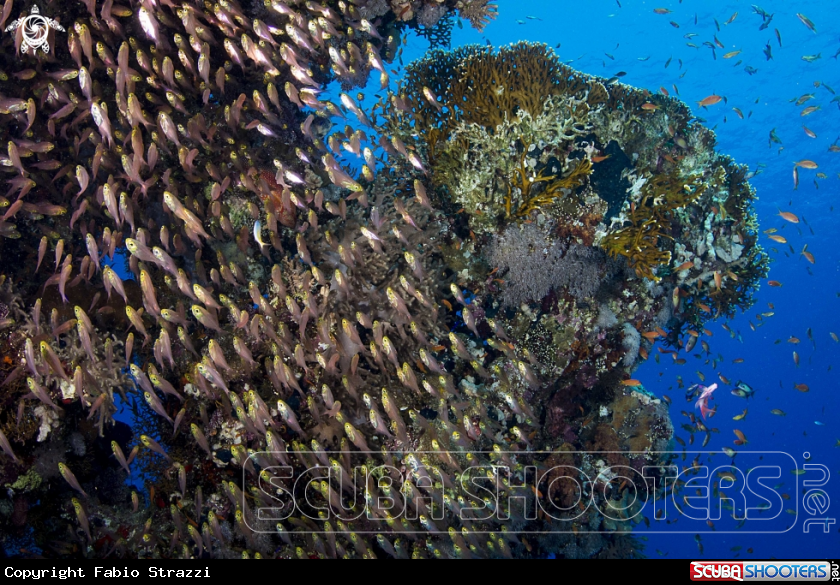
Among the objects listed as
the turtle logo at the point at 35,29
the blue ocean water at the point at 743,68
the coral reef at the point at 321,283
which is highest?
the blue ocean water at the point at 743,68

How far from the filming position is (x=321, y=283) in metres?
5.27

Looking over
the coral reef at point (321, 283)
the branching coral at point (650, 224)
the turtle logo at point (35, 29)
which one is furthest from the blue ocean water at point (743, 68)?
the turtle logo at point (35, 29)

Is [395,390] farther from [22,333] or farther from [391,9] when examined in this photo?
[391,9]

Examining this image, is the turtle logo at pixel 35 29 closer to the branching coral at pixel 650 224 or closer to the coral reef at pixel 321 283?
the coral reef at pixel 321 283

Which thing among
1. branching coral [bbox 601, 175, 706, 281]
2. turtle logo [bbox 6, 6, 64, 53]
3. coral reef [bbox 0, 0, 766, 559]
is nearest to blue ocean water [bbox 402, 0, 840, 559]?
branching coral [bbox 601, 175, 706, 281]

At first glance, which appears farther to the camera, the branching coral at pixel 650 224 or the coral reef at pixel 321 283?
the branching coral at pixel 650 224

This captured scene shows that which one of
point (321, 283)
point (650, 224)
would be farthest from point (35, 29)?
point (650, 224)

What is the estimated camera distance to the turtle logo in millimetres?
5293

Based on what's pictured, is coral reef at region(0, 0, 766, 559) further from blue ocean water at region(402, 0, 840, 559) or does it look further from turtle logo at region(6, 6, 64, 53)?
blue ocean water at region(402, 0, 840, 559)

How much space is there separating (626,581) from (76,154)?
25.8ft

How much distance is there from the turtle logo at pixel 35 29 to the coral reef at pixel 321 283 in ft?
0.62

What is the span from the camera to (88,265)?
5.21 meters

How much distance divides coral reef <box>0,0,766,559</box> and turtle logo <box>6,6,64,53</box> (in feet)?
0.62

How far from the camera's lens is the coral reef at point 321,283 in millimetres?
4793
